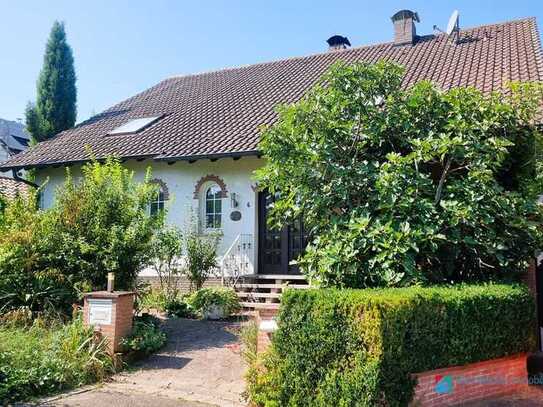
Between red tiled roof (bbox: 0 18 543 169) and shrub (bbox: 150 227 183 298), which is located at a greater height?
red tiled roof (bbox: 0 18 543 169)

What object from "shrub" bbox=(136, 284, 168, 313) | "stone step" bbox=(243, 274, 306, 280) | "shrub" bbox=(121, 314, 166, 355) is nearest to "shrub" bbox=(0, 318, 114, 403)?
"shrub" bbox=(121, 314, 166, 355)

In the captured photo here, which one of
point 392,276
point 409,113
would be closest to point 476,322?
point 392,276

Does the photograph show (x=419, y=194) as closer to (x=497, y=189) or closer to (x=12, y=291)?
(x=497, y=189)

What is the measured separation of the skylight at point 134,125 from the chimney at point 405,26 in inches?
341

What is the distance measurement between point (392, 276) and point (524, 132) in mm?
3407

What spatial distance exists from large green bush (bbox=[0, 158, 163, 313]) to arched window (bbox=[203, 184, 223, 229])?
393 centimetres

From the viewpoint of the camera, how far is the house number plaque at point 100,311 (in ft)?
23.9

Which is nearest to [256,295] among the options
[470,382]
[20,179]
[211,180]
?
[211,180]

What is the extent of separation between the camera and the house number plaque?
7.29 m

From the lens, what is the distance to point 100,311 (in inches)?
290

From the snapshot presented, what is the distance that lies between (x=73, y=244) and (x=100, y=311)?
6.65ft

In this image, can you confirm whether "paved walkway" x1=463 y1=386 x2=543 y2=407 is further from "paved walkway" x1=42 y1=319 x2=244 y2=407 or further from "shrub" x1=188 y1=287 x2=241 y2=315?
"shrub" x1=188 y1=287 x2=241 y2=315

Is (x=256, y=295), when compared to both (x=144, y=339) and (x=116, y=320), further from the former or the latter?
(x=116, y=320)

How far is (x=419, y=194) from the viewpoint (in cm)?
681
